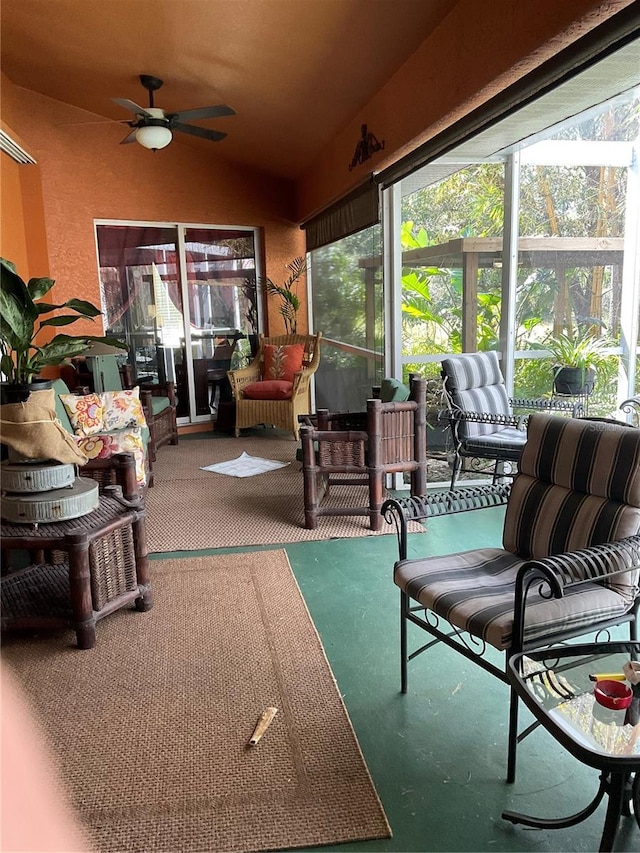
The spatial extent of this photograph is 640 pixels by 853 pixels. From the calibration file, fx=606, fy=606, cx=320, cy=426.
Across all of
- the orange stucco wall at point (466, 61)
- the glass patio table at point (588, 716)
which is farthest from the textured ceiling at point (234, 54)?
the glass patio table at point (588, 716)

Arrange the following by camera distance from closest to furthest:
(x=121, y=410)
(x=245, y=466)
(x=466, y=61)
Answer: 1. (x=466, y=61)
2. (x=121, y=410)
3. (x=245, y=466)

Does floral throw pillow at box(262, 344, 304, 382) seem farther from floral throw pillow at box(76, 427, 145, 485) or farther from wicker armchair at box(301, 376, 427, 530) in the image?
wicker armchair at box(301, 376, 427, 530)

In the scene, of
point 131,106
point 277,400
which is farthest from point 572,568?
point 277,400

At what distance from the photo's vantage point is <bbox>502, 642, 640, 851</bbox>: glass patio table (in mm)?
1180

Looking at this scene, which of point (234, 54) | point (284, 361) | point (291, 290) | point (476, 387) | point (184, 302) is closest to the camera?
point (234, 54)

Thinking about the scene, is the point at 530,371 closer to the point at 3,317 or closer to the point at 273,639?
the point at 273,639

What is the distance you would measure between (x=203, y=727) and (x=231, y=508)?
2.10m

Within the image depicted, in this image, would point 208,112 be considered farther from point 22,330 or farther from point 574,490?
point 574,490

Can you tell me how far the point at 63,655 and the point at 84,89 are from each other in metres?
4.71

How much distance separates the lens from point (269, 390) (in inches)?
230

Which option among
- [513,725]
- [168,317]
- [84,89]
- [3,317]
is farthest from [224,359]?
[513,725]

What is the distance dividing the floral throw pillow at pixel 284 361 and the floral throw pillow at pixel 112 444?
2.44m

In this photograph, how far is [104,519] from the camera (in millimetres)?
2467

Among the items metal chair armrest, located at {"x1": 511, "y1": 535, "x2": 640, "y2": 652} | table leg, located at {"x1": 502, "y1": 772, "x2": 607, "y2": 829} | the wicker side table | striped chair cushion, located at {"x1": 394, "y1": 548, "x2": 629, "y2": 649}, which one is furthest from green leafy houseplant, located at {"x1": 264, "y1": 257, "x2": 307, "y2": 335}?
table leg, located at {"x1": 502, "y1": 772, "x2": 607, "y2": 829}
